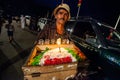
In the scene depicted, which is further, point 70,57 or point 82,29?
point 82,29

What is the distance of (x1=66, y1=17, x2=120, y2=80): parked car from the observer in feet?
11.6

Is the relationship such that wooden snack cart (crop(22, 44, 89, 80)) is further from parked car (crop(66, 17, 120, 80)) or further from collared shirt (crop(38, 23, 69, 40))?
parked car (crop(66, 17, 120, 80))

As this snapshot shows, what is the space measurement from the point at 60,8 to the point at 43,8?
75.0ft

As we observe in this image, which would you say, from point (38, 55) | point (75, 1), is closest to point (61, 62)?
point (38, 55)

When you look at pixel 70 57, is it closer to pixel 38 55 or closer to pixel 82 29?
pixel 38 55

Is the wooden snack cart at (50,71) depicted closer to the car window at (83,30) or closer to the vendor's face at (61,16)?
the vendor's face at (61,16)

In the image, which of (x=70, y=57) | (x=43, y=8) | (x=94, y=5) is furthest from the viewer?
(x=43, y=8)

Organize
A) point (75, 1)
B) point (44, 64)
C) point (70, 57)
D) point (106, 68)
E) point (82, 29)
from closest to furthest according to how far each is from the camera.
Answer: point (44, 64) → point (70, 57) → point (106, 68) → point (82, 29) → point (75, 1)

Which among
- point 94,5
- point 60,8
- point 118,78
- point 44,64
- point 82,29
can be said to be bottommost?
point 118,78

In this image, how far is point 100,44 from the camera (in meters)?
4.16

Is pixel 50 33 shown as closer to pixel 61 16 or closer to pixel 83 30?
pixel 61 16

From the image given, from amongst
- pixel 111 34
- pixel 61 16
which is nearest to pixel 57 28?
pixel 61 16

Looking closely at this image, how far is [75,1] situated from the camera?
14758mm

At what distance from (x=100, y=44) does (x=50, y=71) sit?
6.98ft
